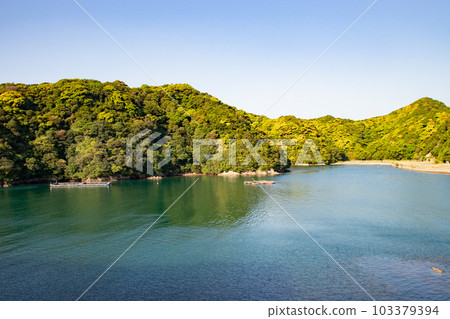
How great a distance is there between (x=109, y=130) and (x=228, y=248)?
49.2m

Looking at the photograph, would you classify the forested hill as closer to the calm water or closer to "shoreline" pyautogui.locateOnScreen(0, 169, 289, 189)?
"shoreline" pyautogui.locateOnScreen(0, 169, 289, 189)

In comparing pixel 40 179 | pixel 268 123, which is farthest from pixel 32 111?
pixel 268 123

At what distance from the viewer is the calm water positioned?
13117mm

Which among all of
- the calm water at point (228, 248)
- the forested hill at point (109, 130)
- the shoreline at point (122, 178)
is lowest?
the calm water at point (228, 248)

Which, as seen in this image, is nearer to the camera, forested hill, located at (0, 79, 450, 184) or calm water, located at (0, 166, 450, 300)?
calm water, located at (0, 166, 450, 300)

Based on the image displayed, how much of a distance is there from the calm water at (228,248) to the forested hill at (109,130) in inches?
791

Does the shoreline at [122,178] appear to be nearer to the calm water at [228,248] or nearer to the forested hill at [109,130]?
the forested hill at [109,130]

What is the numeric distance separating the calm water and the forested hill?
2009 centimetres

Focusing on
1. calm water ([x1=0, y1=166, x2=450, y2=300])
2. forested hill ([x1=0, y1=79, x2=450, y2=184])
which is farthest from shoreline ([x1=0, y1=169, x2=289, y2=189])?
calm water ([x1=0, y1=166, x2=450, y2=300])

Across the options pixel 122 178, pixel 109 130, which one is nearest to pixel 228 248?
pixel 122 178

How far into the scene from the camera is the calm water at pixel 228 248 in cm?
1312

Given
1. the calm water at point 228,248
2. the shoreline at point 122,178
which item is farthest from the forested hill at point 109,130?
the calm water at point 228,248

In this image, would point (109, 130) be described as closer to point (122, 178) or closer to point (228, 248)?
point (122, 178)

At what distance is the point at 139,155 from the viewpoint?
Result: 193 feet
